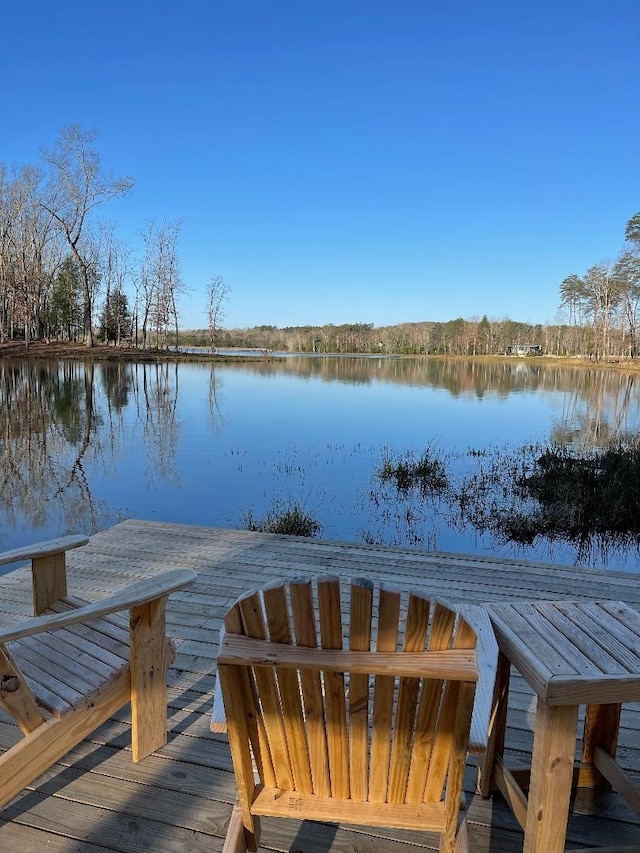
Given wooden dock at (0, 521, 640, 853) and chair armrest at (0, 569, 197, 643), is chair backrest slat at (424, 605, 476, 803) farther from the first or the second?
chair armrest at (0, 569, 197, 643)

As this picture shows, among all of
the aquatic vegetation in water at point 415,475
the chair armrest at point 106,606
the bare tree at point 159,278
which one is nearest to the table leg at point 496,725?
the chair armrest at point 106,606

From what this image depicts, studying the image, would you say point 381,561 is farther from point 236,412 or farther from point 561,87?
point 561,87

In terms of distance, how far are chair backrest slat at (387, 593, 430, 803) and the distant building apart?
76.3m

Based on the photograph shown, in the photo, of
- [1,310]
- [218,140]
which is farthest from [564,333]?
[1,310]

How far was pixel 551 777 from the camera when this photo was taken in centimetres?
119

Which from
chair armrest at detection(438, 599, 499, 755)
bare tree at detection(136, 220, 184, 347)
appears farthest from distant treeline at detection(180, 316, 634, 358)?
chair armrest at detection(438, 599, 499, 755)

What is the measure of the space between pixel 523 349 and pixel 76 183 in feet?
193

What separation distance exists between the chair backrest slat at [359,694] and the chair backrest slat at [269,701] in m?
0.15

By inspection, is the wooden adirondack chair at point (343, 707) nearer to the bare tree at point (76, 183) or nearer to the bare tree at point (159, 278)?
the bare tree at point (76, 183)

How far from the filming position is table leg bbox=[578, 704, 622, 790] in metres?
1.74

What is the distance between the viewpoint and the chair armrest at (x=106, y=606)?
4.78 feet

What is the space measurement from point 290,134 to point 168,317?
1853 centimetres

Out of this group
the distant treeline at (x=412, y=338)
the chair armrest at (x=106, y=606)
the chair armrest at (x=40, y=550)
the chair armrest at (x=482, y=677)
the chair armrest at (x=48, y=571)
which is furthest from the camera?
→ the distant treeline at (x=412, y=338)

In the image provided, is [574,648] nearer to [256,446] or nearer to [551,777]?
[551,777]
